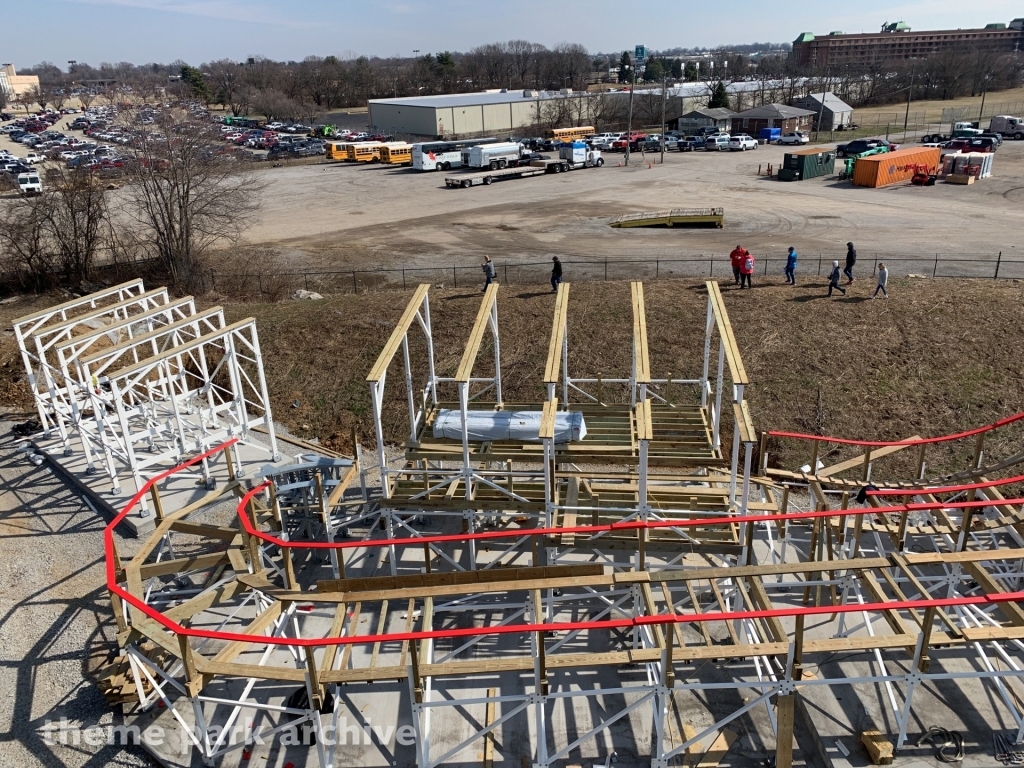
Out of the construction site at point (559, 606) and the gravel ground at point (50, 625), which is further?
the gravel ground at point (50, 625)

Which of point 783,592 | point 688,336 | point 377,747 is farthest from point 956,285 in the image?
point 377,747

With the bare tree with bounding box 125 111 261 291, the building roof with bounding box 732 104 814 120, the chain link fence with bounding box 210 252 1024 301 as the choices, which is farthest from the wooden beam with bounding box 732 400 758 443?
the building roof with bounding box 732 104 814 120

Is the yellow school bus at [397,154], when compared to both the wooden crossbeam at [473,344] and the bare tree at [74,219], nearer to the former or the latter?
the bare tree at [74,219]

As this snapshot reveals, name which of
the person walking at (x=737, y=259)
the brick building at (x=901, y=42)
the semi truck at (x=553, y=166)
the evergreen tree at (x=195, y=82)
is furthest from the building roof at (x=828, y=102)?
the brick building at (x=901, y=42)

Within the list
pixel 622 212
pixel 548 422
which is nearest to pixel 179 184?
pixel 622 212

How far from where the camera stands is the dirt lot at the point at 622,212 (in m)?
33.1

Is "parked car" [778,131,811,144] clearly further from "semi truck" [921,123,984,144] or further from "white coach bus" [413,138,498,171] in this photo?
"white coach bus" [413,138,498,171]

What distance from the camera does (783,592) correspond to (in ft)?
42.8

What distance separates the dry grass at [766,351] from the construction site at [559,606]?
3.80 m

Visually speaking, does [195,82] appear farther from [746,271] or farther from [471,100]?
[746,271]

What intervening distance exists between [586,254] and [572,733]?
25.1m

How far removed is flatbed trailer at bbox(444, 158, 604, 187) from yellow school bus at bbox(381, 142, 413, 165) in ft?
39.3

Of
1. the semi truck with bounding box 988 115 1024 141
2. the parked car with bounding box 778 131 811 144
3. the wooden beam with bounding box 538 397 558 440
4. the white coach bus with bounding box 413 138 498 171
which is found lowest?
the wooden beam with bounding box 538 397 558 440

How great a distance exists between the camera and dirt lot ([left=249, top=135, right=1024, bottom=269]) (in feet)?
108
